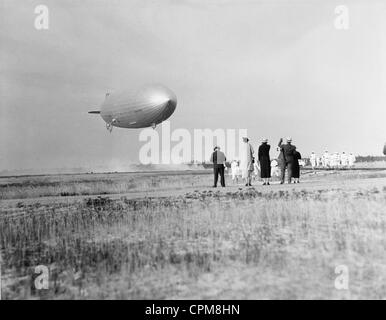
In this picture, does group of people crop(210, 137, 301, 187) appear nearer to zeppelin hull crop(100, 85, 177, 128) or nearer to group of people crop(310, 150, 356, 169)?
zeppelin hull crop(100, 85, 177, 128)

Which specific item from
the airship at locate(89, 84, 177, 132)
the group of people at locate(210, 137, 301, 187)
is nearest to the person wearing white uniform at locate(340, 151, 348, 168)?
the airship at locate(89, 84, 177, 132)

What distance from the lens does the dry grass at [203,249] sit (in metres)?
8.40

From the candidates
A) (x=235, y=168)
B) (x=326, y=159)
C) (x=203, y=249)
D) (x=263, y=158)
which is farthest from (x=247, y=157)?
(x=326, y=159)

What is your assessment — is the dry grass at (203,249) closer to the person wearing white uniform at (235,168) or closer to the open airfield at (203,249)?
the open airfield at (203,249)

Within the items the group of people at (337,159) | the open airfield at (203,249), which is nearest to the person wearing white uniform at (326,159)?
the group of people at (337,159)

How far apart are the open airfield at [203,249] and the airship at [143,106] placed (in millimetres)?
18942

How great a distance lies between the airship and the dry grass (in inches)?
752

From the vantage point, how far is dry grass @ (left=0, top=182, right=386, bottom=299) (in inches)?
331

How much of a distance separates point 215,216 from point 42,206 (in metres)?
7.82
